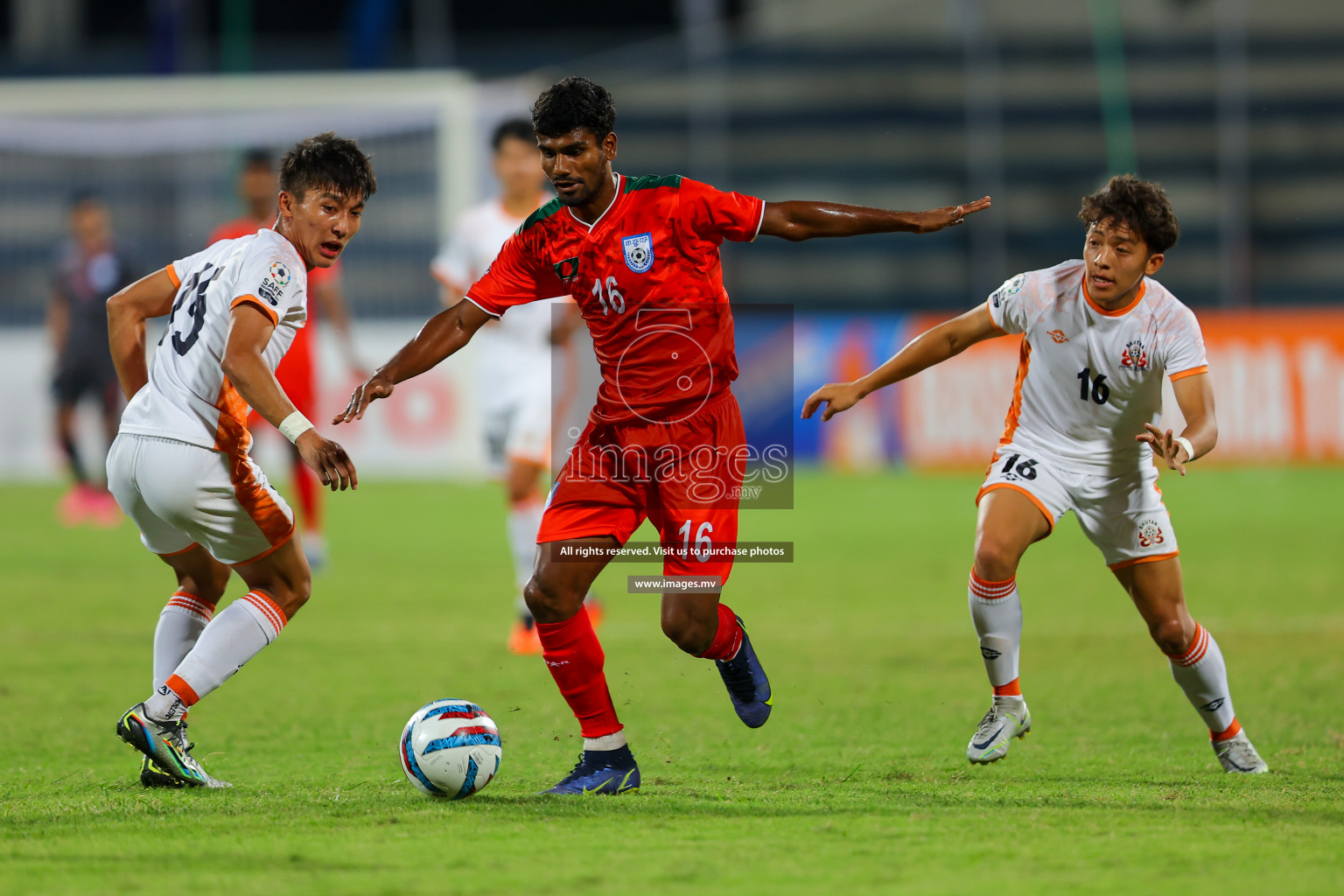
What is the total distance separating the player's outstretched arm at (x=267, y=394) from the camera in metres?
4.33

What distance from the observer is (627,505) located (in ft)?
15.6

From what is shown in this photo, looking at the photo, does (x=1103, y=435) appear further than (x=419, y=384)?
No

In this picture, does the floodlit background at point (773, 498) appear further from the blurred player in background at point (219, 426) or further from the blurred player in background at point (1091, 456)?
the blurred player in background at point (219, 426)

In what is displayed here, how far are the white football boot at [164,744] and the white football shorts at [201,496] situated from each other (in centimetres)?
56

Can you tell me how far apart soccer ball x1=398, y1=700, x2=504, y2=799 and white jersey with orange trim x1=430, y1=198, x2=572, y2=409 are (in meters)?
3.96

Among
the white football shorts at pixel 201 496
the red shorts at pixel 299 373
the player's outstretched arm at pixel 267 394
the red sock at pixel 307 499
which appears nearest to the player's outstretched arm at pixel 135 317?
the white football shorts at pixel 201 496

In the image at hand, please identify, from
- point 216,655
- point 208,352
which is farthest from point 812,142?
point 216,655

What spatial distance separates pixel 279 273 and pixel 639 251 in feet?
3.55

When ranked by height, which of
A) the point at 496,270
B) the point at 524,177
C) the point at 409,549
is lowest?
the point at 409,549

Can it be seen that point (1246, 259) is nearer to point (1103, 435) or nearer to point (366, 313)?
point (366, 313)

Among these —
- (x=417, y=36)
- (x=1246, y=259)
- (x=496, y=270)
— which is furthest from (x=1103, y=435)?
(x=417, y=36)

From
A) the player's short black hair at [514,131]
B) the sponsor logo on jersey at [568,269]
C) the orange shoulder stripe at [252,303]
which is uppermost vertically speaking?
the player's short black hair at [514,131]

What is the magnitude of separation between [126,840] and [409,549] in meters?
8.13

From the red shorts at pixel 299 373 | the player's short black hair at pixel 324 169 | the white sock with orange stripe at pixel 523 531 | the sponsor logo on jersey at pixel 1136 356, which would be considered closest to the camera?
the player's short black hair at pixel 324 169
